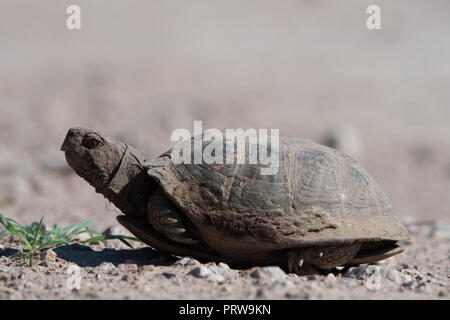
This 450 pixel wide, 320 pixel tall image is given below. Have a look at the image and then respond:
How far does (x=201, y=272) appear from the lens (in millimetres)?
3914

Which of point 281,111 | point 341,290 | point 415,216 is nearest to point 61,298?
point 341,290

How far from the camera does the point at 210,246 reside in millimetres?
4305

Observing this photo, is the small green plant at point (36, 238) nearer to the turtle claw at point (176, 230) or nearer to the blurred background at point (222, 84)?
the turtle claw at point (176, 230)

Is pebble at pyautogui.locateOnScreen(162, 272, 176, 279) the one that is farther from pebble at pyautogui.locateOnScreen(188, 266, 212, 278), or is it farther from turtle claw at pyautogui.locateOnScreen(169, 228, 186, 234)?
turtle claw at pyautogui.locateOnScreen(169, 228, 186, 234)

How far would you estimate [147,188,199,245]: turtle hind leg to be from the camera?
4.21 meters

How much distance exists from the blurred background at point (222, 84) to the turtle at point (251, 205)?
3.40 meters

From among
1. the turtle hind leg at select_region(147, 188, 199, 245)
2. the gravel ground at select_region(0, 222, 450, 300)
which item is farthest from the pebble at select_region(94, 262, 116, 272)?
the turtle hind leg at select_region(147, 188, 199, 245)

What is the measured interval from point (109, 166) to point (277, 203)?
136cm

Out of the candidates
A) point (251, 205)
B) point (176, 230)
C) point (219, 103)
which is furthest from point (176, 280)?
point (219, 103)

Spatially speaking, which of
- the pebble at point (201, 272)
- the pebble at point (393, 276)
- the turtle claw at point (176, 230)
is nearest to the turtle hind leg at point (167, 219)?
the turtle claw at point (176, 230)

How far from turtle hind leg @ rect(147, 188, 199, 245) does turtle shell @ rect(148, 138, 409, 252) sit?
0.12m

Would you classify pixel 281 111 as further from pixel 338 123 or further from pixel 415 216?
pixel 415 216

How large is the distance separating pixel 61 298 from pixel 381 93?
14420mm

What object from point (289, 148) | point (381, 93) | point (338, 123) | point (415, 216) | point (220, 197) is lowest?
point (415, 216)
